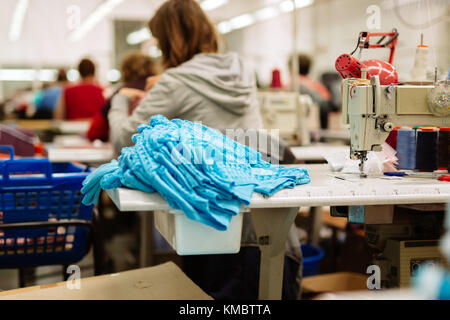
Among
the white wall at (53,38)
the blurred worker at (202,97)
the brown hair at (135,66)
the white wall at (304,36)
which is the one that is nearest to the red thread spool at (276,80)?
the brown hair at (135,66)

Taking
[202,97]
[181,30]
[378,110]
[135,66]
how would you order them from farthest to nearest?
[135,66], [181,30], [202,97], [378,110]

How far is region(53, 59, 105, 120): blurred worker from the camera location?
4828 millimetres

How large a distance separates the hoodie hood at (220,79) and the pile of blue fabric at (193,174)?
0.63m

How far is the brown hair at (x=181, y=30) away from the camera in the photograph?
208cm

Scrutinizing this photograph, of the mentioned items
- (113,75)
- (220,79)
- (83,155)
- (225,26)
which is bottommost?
(83,155)

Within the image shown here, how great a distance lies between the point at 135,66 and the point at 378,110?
2435 mm

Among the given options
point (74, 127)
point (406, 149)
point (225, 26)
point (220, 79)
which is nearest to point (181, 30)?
point (220, 79)

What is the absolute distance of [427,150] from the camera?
5.20 ft

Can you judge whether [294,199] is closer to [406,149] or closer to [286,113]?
[406,149]

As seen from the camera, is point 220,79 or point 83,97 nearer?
point 220,79

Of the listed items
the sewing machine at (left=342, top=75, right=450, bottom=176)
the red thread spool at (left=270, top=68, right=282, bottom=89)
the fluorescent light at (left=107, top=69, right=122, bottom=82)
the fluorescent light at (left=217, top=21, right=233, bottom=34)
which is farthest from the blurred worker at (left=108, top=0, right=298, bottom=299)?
the fluorescent light at (left=107, top=69, right=122, bottom=82)

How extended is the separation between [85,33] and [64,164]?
7.08 m

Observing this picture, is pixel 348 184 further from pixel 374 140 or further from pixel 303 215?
pixel 303 215

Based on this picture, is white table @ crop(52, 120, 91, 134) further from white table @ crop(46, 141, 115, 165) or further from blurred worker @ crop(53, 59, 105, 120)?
white table @ crop(46, 141, 115, 165)
